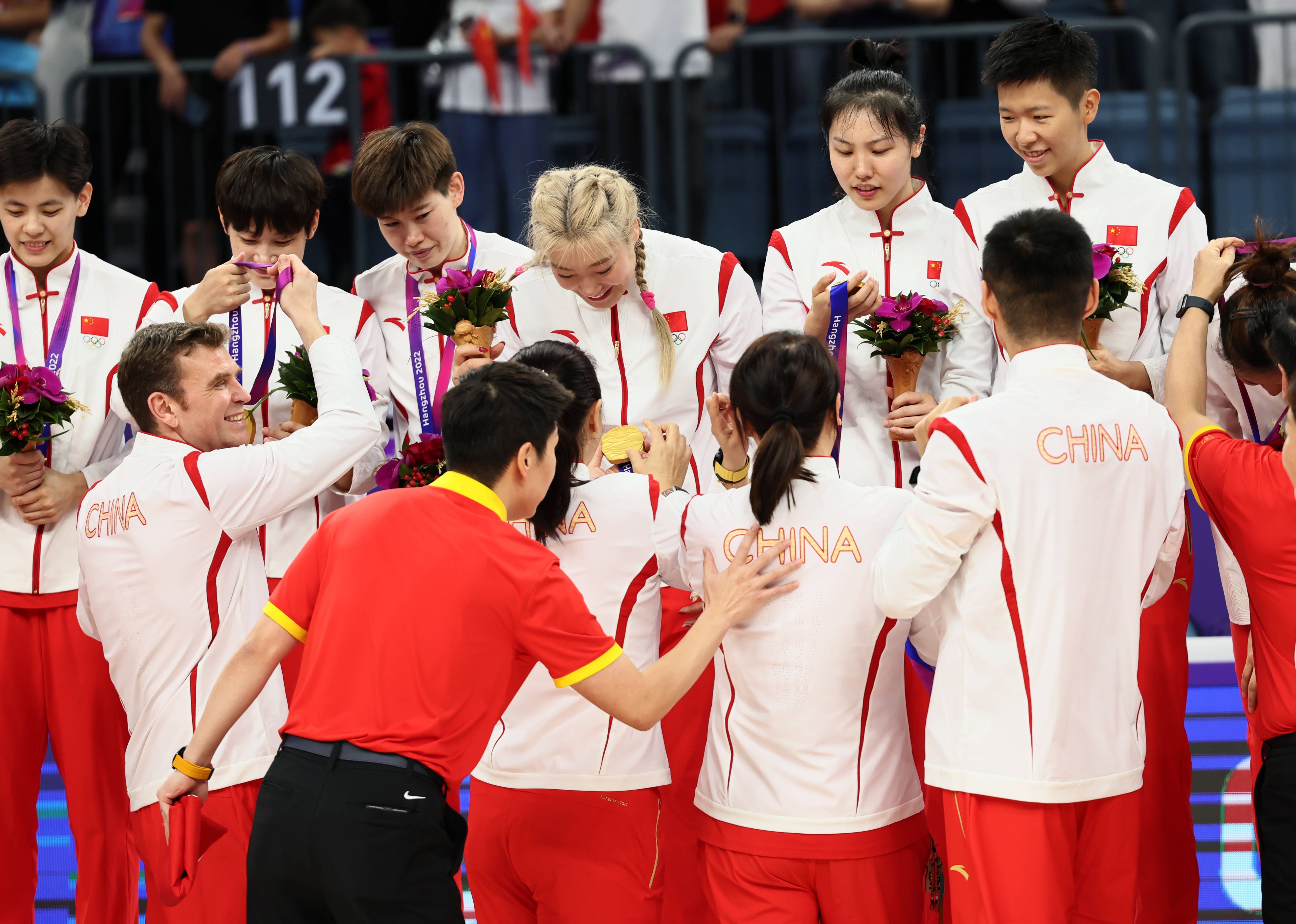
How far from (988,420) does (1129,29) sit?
5.34 meters

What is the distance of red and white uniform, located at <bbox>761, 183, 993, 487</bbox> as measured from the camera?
14.7 ft

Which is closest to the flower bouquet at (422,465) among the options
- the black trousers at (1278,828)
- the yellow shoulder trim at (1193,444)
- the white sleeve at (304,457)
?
the white sleeve at (304,457)

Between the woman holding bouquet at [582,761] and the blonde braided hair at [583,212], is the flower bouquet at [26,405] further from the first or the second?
the woman holding bouquet at [582,761]

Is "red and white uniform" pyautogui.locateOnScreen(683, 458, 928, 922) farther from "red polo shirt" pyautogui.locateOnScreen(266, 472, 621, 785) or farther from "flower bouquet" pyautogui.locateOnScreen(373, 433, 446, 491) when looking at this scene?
"flower bouquet" pyautogui.locateOnScreen(373, 433, 446, 491)

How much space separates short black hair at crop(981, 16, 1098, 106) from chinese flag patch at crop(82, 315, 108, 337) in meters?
3.00

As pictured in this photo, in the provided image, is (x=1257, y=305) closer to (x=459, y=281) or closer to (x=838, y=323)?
(x=838, y=323)

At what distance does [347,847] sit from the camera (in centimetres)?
289

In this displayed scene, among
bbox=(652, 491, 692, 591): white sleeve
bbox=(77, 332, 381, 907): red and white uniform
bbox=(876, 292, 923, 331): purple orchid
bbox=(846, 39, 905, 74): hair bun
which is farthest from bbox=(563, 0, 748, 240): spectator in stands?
bbox=(652, 491, 692, 591): white sleeve

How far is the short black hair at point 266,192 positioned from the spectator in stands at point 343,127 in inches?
119

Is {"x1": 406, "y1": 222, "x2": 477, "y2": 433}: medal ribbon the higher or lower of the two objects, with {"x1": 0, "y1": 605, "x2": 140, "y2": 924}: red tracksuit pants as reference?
higher

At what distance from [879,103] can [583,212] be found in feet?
3.29

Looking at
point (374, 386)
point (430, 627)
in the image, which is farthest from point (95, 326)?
point (430, 627)

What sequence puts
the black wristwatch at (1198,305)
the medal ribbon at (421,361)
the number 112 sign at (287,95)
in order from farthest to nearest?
the number 112 sign at (287,95)
the medal ribbon at (421,361)
the black wristwatch at (1198,305)

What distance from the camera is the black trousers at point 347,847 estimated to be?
114 inches
